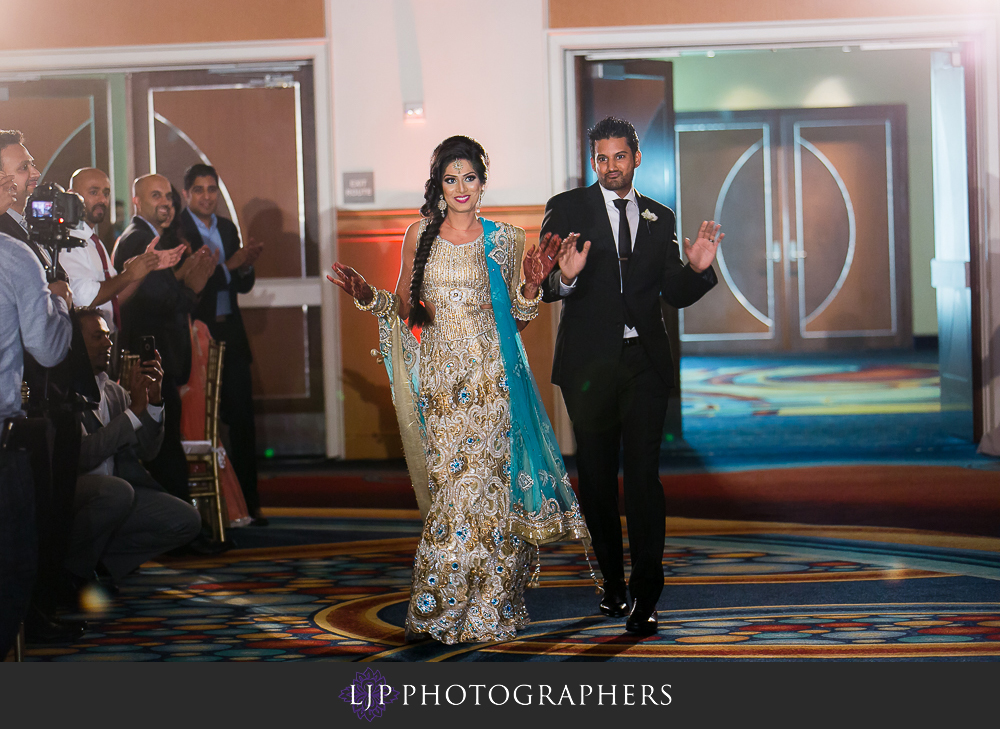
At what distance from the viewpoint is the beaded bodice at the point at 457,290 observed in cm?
313

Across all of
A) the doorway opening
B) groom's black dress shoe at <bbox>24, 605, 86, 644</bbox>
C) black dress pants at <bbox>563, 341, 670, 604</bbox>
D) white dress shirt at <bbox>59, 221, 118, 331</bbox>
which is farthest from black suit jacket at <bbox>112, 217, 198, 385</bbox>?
the doorway opening

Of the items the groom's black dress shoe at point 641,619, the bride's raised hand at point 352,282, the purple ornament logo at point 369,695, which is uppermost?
the bride's raised hand at point 352,282

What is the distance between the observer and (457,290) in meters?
3.13

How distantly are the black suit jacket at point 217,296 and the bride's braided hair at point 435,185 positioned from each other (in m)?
2.00

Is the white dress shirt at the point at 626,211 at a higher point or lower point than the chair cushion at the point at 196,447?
higher

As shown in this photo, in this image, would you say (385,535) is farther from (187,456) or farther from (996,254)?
(996,254)

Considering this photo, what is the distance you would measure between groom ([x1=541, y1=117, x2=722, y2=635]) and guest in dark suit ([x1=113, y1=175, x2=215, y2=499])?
1840mm

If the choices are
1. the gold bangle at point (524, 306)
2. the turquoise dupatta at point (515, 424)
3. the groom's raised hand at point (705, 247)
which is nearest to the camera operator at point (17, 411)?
the turquoise dupatta at point (515, 424)

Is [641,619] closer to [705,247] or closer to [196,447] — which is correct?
[705,247]

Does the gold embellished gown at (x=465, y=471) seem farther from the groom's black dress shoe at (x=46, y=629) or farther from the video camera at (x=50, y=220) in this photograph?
the video camera at (x=50, y=220)

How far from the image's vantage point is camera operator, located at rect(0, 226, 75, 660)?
263 centimetres

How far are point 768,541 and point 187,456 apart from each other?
8.16 feet

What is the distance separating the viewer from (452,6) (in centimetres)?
596

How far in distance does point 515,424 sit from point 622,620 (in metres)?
0.69
